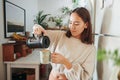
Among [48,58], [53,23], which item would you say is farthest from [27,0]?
[48,58]

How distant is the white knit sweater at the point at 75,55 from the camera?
1.09m

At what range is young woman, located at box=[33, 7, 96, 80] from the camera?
108 cm

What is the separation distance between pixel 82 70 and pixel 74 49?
16 centimetres

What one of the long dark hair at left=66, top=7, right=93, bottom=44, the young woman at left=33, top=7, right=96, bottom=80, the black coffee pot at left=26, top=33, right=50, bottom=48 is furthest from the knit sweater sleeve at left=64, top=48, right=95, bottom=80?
the black coffee pot at left=26, top=33, right=50, bottom=48

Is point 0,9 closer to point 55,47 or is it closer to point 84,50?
point 55,47

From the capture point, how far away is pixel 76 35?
122 centimetres

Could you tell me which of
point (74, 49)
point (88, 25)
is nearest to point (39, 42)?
point (74, 49)

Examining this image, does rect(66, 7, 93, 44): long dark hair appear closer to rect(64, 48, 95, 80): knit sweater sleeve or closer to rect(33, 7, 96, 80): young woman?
rect(33, 7, 96, 80): young woman

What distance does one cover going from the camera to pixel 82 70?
1093 mm

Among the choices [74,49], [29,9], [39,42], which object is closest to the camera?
[39,42]

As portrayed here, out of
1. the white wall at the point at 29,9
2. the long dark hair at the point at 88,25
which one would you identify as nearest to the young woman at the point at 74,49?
the long dark hair at the point at 88,25

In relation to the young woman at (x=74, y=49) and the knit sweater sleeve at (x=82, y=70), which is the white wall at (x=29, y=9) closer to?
the young woman at (x=74, y=49)

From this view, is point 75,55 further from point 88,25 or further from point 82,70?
point 88,25

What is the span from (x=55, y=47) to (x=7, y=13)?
4.91ft
